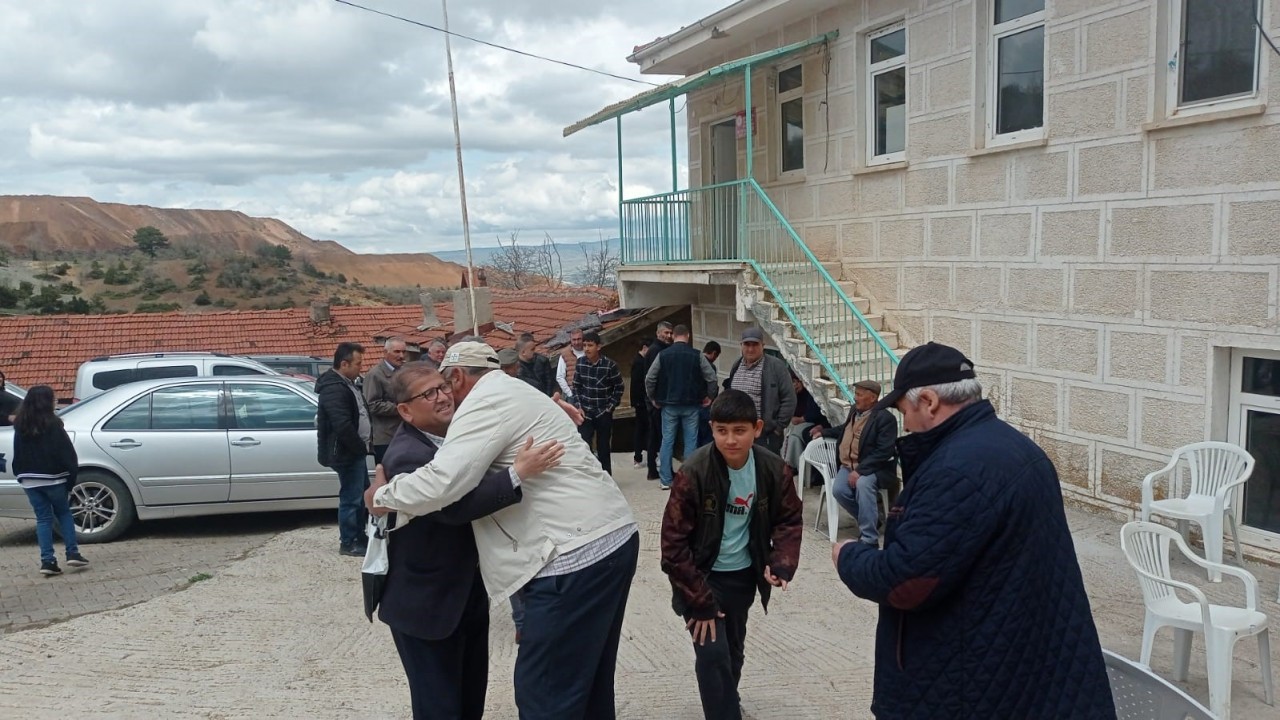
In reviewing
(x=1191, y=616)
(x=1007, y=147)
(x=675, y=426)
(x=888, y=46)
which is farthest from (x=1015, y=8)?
(x=1191, y=616)

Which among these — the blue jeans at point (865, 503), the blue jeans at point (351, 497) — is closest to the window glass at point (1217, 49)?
the blue jeans at point (865, 503)

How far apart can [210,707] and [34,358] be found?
17565mm

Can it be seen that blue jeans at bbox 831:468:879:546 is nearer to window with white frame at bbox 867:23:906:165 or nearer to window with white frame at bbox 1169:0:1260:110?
window with white frame at bbox 1169:0:1260:110

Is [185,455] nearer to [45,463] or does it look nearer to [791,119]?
[45,463]

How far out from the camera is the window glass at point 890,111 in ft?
28.9

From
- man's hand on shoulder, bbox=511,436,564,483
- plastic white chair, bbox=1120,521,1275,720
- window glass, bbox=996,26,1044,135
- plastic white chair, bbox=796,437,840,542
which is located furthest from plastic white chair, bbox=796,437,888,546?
man's hand on shoulder, bbox=511,436,564,483

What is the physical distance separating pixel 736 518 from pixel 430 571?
3.87 ft

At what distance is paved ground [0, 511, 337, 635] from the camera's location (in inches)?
231

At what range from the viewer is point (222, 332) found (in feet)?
63.0

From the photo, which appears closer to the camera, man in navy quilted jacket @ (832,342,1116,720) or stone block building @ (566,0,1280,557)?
man in navy quilted jacket @ (832,342,1116,720)

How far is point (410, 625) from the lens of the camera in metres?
2.74

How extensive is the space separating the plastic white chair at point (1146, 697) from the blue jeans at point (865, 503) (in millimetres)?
3594

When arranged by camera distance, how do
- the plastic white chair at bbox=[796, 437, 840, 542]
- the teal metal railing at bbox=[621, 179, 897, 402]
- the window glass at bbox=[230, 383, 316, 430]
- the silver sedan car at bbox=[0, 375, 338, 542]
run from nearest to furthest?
the plastic white chair at bbox=[796, 437, 840, 542], the silver sedan car at bbox=[0, 375, 338, 542], the window glass at bbox=[230, 383, 316, 430], the teal metal railing at bbox=[621, 179, 897, 402]

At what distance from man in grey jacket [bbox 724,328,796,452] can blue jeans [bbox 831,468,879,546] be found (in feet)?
3.62
